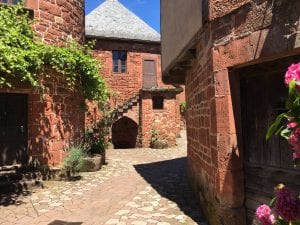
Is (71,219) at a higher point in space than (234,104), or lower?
lower

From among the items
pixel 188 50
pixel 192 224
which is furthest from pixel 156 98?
pixel 192 224

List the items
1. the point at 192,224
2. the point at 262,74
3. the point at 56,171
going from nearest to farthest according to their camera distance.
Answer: the point at 262,74 < the point at 192,224 < the point at 56,171

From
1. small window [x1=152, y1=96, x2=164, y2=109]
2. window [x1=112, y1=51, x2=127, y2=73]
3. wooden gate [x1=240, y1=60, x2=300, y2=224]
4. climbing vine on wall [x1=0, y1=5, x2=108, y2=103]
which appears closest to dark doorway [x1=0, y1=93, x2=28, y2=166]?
climbing vine on wall [x1=0, y1=5, x2=108, y2=103]

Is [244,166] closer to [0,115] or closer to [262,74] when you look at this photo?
[262,74]

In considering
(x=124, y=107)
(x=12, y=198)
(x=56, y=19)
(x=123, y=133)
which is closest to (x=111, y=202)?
(x=12, y=198)

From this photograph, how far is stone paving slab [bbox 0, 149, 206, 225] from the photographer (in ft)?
17.4

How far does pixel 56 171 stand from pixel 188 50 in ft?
16.5

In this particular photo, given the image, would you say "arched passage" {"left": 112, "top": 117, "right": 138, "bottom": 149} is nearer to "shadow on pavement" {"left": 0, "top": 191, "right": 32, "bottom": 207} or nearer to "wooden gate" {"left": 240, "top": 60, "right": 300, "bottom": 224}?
"shadow on pavement" {"left": 0, "top": 191, "right": 32, "bottom": 207}

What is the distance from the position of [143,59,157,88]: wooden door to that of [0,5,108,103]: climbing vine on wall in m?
9.19

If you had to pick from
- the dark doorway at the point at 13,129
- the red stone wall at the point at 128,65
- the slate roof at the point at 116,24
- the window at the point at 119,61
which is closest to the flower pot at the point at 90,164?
the dark doorway at the point at 13,129

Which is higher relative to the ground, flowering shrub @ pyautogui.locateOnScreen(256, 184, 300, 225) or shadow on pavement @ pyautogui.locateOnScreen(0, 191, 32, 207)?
flowering shrub @ pyautogui.locateOnScreen(256, 184, 300, 225)

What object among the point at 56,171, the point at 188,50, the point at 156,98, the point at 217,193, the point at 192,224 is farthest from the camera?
the point at 156,98

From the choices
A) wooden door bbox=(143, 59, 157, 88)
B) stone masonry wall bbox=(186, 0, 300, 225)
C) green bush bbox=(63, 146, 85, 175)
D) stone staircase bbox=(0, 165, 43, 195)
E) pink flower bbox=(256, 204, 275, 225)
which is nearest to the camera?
pink flower bbox=(256, 204, 275, 225)

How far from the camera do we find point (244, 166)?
Answer: 4227 millimetres
